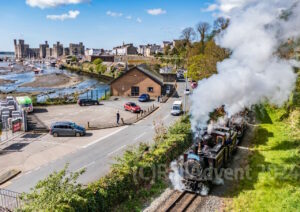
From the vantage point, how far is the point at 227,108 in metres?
26.5

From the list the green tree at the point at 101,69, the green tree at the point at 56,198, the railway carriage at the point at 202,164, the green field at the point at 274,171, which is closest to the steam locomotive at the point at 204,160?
the railway carriage at the point at 202,164

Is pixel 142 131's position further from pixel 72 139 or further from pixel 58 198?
pixel 58 198

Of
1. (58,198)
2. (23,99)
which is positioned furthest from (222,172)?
(23,99)

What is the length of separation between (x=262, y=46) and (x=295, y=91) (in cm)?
1506

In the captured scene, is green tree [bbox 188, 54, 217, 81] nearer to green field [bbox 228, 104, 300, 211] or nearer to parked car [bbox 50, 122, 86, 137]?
green field [bbox 228, 104, 300, 211]

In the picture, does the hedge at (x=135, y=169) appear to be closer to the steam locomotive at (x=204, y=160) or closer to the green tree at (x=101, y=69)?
the steam locomotive at (x=204, y=160)

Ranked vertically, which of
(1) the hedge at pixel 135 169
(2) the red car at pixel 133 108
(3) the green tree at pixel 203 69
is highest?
(3) the green tree at pixel 203 69

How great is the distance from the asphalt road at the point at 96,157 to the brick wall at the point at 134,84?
1957cm

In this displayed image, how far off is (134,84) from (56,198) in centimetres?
4712

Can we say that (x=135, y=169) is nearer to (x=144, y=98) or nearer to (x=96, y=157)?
(x=96, y=157)

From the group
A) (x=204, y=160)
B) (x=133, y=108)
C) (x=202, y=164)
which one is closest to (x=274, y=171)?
(x=204, y=160)

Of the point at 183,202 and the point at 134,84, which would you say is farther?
the point at 134,84

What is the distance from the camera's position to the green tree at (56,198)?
13.2m

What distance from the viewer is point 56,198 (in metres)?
13.6
